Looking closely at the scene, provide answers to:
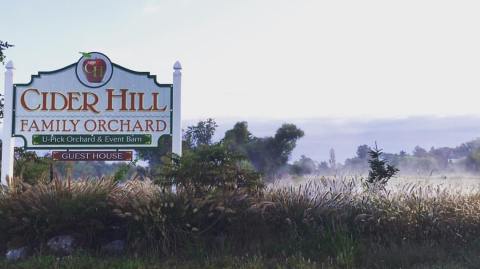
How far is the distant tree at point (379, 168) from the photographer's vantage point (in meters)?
11.3

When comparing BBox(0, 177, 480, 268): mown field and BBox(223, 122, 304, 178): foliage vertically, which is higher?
BBox(223, 122, 304, 178): foliage

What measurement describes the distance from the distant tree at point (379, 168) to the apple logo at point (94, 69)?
19.1 feet

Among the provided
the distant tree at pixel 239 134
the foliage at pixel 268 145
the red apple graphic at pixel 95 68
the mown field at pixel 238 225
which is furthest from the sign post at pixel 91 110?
the distant tree at pixel 239 134

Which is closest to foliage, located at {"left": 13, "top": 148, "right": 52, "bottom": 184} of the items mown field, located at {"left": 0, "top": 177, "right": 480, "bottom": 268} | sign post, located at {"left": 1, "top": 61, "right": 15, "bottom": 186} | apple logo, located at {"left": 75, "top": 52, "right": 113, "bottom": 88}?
sign post, located at {"left": 1, "top": 61, "right": 15, "bottom": 186}

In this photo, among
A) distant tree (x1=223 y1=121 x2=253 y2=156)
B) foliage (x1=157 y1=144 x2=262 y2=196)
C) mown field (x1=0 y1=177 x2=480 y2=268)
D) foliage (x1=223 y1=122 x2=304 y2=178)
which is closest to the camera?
mown field (x1=0 y1=177 x2=480 y2=268)

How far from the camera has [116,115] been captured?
12.1m

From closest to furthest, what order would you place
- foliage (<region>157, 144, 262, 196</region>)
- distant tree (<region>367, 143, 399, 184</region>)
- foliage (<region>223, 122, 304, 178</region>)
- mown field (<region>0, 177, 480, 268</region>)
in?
mown field (<region>0, 177, 480, 268</region>), foliage (<region>157, 144, 262, 196</region>), distant tree (<region>367, 143, 399, 184</region>), foliage (<region>223, 122, 304, 178</region>)

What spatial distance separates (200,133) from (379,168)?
24.2 ft

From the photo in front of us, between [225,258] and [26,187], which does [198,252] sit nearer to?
[225,258]

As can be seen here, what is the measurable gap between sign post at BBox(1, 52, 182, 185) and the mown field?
2.86 m

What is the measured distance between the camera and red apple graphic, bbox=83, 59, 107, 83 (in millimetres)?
12289

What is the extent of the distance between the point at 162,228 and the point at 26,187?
2.65 m

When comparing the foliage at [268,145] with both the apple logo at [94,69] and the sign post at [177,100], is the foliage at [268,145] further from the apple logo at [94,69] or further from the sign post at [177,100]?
the apple logo at [94,69]

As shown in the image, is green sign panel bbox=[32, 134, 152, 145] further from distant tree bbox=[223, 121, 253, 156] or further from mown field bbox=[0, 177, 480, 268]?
distant tree bbox=[223, 121, 253, 156]
